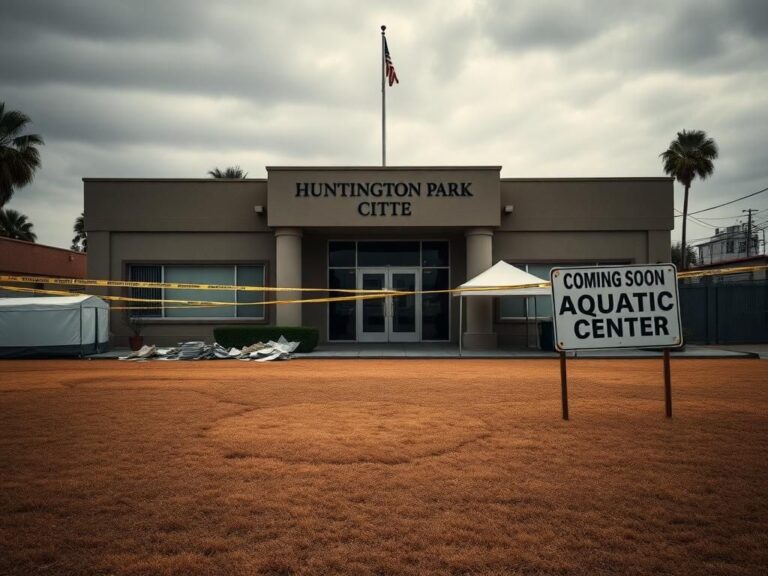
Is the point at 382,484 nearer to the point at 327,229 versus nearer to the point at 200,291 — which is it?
the point at 327,229

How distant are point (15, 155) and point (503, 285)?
26.9 m

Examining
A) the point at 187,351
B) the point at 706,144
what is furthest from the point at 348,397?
the point at 706,144

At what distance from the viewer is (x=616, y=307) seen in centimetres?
642

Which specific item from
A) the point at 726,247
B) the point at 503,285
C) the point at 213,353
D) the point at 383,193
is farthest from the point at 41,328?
the point at 726,247

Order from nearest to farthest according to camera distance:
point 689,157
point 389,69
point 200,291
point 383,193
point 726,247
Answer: point 383,193
point 200,291
point 389,69
point 689,157
point 726,247

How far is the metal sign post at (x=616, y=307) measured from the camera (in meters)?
6.35

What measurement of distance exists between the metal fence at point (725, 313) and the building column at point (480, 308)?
28.1 feet

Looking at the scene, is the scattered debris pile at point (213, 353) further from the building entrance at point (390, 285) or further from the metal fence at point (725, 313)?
the metal fence at point (725, 313)

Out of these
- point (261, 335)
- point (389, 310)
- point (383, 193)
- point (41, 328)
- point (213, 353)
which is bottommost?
point (213, 353)

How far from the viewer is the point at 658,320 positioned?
6355 mm

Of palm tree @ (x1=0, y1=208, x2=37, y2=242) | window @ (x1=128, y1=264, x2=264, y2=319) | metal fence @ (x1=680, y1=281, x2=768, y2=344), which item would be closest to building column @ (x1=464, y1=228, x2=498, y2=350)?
window @ (x1=128, y1=264, x2=264, y2=319)

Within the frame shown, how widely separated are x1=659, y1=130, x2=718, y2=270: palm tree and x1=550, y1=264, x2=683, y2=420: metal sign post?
3106 cm

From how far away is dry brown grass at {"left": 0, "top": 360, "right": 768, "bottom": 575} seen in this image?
2.84 meters

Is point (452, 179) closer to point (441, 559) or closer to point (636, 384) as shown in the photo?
point (636, 384)
